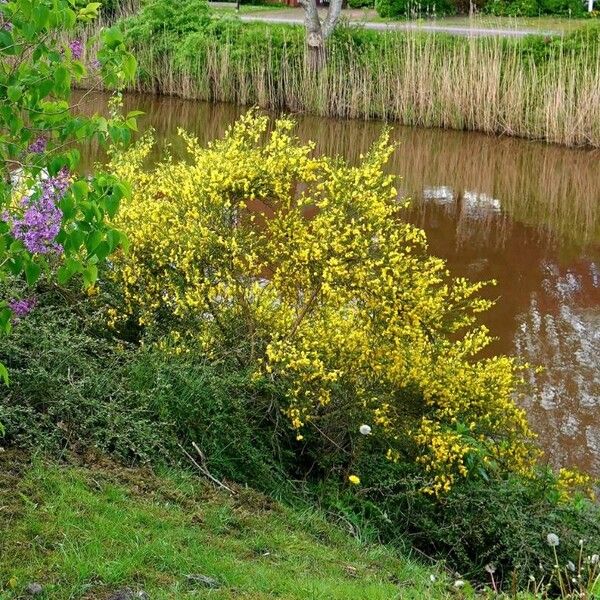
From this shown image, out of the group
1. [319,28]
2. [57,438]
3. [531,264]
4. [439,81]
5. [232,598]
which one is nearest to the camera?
[232,598]

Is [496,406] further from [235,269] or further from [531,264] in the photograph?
[531,264]

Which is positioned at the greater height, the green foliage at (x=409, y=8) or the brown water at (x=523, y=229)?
the green foliage at (x=409, y=8)

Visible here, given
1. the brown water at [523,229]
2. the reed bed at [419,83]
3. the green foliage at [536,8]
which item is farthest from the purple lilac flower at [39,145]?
the green foliage at [536,8]

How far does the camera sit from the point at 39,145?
12.8ft

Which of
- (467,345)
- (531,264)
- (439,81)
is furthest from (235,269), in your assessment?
(439,81)

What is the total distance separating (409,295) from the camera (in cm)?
641

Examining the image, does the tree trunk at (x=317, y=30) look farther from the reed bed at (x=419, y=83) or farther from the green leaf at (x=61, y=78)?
the green leaf at (x=61, y=78)

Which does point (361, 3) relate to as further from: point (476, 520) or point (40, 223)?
point (40, 223)

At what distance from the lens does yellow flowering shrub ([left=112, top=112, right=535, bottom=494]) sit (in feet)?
20.7

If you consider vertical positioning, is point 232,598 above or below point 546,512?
above

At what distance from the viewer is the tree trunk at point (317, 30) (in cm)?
2344

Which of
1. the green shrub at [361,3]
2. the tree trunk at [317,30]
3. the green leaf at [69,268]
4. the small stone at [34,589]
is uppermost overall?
the green shrub at [361,3]

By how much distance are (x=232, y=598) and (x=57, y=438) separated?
5.53 feet

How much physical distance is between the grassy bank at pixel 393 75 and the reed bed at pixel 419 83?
0.02 m
